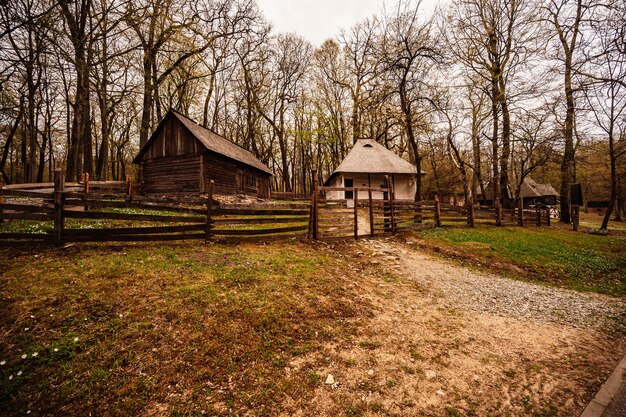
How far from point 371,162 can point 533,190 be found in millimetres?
32189

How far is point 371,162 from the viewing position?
79.8ft

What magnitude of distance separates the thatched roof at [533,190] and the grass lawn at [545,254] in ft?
103

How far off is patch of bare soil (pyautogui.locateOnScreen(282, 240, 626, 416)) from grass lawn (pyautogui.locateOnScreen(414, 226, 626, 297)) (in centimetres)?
156

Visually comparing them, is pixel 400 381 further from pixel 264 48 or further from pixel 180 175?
pixel 264 48

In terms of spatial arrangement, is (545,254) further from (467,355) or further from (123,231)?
(123,231)

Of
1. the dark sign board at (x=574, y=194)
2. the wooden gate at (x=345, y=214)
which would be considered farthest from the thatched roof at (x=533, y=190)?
the wooden gate at (x=345, y=214)

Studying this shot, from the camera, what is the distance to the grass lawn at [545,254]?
8070mm

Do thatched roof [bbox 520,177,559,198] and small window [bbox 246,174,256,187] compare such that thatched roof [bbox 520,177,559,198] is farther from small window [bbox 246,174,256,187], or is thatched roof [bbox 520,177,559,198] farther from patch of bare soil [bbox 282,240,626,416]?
patch of bare soil [bbox 282,240,626,416]

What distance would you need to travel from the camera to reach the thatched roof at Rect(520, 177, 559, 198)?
128 feet

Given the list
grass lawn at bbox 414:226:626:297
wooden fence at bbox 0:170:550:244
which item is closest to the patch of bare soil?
grass lawn at bbox 414:226:626:297

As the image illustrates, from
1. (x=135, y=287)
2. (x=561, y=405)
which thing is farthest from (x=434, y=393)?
(x=135, y=287)

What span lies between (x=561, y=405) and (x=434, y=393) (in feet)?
4.93

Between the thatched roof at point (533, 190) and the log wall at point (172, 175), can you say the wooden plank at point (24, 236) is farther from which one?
the thatched roof at point (533, 190)

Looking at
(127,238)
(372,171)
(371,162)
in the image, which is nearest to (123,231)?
(127,238)
